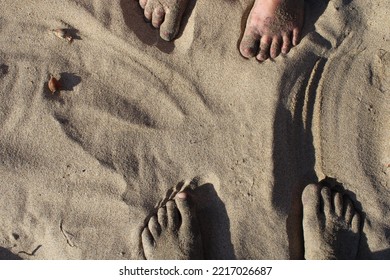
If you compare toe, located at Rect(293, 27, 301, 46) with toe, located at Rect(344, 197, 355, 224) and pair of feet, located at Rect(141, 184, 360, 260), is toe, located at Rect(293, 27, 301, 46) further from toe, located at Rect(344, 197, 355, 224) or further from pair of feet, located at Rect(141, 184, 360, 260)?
toe, located at Rect(344, 197, 355, 224)

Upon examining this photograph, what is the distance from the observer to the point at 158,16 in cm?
243

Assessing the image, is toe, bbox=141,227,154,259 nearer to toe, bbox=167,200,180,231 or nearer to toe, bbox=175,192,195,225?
toe, bbox=167,200,180,231

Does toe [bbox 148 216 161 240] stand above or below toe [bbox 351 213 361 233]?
below

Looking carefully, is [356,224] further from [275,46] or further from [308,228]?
[275,46]

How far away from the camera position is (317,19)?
242 cm

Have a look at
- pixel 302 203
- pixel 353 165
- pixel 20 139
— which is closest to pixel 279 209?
pixel 302 203

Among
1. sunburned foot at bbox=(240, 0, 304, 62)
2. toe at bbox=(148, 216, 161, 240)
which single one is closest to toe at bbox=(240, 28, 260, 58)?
sunburned foot at bbox=(240, 0, 304, 62)

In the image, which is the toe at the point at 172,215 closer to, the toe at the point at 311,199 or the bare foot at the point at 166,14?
the toe at the point at 311,199

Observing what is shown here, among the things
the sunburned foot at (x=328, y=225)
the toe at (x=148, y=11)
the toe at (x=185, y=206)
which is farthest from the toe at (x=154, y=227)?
the toe at (x=148, y=11)

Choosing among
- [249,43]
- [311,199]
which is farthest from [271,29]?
[311,199]

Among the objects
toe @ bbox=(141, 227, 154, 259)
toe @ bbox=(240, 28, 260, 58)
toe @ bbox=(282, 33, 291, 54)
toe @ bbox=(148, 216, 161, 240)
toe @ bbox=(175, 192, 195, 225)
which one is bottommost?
toe @ bbox=(141, 227, 154, 259)

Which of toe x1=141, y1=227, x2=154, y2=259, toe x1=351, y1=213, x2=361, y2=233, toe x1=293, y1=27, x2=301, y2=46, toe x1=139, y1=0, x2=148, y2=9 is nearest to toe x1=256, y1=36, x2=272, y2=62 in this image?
toe x1=293, y1=27, x2=301, y2=46

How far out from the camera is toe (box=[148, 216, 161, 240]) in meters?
2.44
